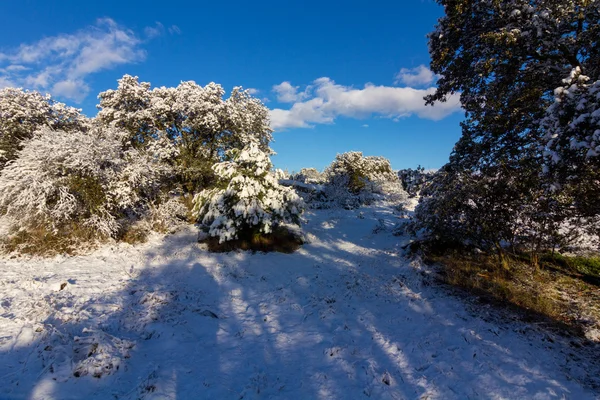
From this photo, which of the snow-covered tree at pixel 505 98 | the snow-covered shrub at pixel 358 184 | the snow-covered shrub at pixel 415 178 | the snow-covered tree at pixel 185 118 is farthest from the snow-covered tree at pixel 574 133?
the snow-covered shrub at pixel 358 184

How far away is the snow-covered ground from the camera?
13.9ft

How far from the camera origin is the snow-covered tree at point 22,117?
15938 mm

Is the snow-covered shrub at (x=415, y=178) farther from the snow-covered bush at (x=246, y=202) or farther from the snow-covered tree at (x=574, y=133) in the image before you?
the snow-covered bush at (x=246, y=202)

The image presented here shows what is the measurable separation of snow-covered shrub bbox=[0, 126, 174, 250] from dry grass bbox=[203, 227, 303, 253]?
400 centimetres

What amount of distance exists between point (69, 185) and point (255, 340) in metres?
9.68

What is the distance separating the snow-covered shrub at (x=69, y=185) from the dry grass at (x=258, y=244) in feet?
13.1

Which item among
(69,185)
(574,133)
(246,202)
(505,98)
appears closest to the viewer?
(574,133)

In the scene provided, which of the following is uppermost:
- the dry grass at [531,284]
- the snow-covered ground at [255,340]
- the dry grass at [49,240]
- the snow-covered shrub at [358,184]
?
the snow-covered shrub at [358,184]

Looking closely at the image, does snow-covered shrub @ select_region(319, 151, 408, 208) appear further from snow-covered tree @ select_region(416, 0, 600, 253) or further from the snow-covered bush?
snow-covered tree @ select_region(416, 0, 600, 253)

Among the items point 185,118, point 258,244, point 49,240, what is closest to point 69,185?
point 49,240

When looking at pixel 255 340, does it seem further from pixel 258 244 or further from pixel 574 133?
pixel 574 133

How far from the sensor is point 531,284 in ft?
27.0

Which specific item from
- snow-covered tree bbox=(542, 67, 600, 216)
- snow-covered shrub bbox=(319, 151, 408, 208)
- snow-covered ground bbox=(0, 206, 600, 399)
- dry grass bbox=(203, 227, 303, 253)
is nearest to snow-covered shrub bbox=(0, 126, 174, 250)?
snow-covered ground bbox=(0, 206, 600, 399)

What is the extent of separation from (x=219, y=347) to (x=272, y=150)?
20.4 meters
